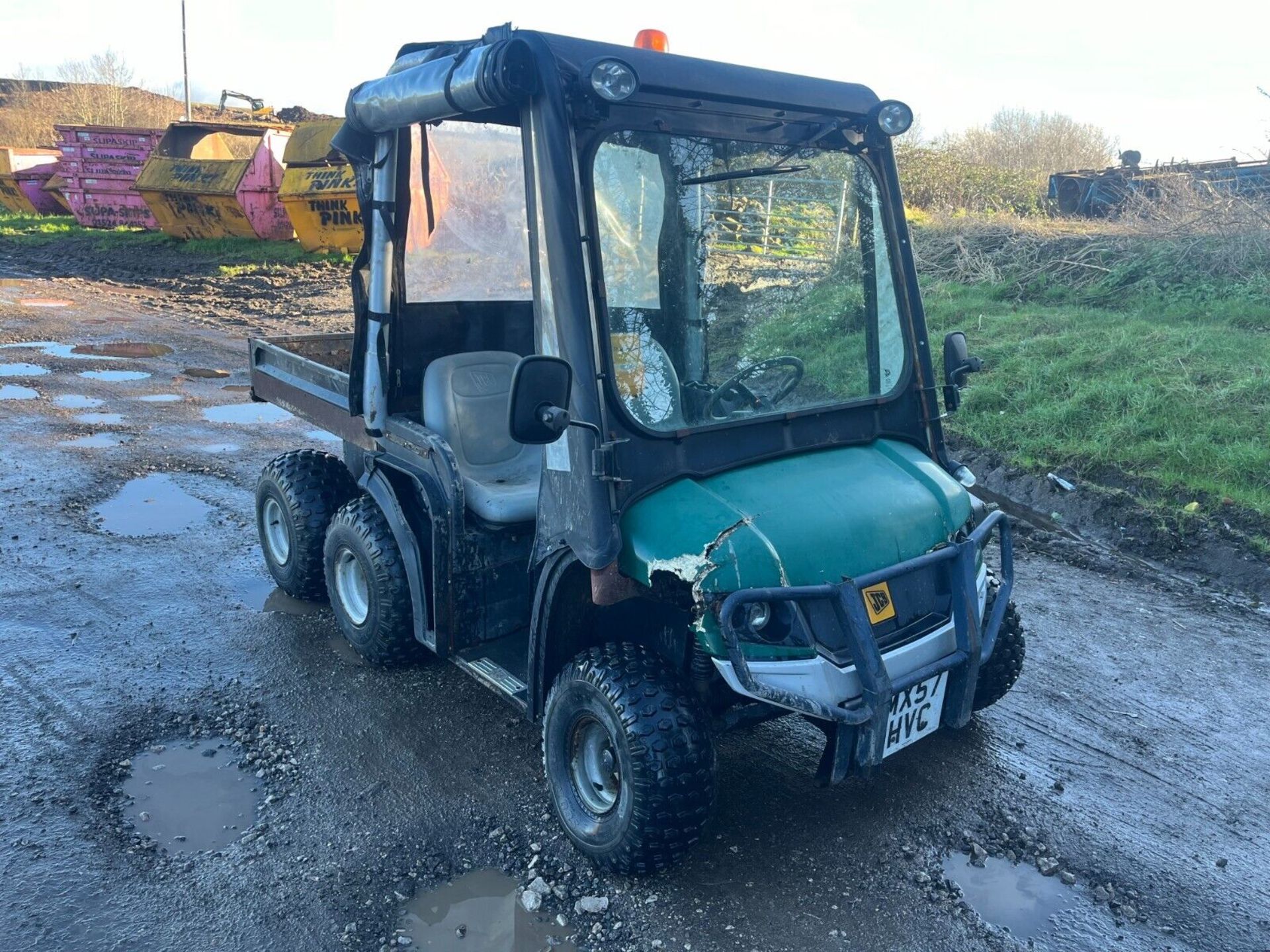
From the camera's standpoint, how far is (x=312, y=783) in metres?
3.63

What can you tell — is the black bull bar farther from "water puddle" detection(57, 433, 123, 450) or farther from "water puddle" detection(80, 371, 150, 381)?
"water puddle" detection(80, 371, 150, 381)

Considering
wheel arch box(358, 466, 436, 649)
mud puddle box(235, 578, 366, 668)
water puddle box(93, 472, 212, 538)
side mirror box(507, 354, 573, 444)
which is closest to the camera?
side mirror box(507, 354, 573, 444)

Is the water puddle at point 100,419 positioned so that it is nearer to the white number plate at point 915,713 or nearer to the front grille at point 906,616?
the front grille at point 906,616

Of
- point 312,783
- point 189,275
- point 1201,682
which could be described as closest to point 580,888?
point 312,783

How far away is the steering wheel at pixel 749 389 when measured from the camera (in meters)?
3.21

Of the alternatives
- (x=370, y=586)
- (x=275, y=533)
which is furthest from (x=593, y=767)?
(x=275, y=533)

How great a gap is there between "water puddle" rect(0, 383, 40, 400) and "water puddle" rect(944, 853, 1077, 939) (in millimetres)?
8959

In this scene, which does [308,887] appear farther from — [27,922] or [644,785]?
[644,785]

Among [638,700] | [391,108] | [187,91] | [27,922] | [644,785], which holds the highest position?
[187,91]

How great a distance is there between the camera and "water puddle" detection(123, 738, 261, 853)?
3.36 meters

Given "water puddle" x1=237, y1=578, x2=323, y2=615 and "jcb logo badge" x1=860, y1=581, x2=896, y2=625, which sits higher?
"jcb logo badge" x1=860, y1=581, x2=896, y2=625

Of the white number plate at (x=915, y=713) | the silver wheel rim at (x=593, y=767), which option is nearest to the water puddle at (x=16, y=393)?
the silver wheel rim at (x=593, y=767)

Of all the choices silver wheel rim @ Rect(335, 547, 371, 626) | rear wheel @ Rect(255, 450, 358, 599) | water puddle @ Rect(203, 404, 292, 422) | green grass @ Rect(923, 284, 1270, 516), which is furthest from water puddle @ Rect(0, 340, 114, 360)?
green grass @ Rect(923, 284, 1270, 516)

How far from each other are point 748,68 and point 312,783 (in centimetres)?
290
